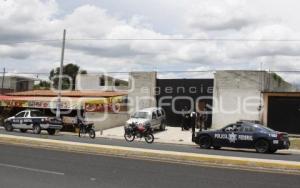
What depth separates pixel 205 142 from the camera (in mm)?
28078

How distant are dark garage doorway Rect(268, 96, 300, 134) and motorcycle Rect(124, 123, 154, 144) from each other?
11314 mm

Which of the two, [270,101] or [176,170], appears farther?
[270,101]

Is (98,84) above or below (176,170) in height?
above

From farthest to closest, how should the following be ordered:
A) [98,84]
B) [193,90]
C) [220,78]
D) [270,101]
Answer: [98,84] → [193,90] → [220,78] → [270,101]

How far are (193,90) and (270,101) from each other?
7.98 m

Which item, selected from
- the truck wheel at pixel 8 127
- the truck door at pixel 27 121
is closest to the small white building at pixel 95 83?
the truck wheel at pixel 8 127

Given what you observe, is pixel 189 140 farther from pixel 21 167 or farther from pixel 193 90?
pixel 21 167

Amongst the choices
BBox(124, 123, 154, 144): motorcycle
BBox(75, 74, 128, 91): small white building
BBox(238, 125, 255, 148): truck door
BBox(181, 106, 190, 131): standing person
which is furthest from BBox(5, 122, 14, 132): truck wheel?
BBox(238, 125, 255, 148): truck door

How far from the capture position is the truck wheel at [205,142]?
27.9m

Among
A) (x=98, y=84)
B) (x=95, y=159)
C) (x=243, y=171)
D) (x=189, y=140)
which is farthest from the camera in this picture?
(x=98, y=84)

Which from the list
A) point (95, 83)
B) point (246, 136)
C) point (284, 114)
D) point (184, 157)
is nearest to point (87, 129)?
point (246, 136)

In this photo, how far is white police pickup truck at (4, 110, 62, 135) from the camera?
1528 inches

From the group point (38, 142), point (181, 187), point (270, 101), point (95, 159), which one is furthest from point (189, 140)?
point (181, 187)

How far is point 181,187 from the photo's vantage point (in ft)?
38.1
